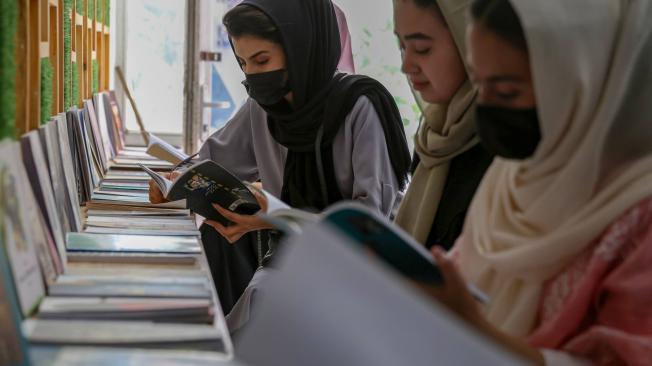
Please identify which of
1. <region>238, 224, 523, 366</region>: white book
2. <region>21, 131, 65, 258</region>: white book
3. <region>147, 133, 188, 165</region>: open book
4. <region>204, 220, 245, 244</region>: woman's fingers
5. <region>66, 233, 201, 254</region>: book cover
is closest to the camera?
<region>238, 224, 523, 366</region>: white book

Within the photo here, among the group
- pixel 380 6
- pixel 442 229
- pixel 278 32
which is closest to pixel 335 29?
pixel 278 32

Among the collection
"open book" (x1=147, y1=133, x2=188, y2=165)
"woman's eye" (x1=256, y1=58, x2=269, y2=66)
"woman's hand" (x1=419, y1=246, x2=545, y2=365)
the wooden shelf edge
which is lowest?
"open book" (x1=147, y1=133, x2=188, y2=165)

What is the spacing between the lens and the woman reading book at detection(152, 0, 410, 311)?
291cm

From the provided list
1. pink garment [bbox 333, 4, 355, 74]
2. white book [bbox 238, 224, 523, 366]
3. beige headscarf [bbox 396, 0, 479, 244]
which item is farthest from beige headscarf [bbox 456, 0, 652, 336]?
pink garment [bbox 333, 4, 355, 74]

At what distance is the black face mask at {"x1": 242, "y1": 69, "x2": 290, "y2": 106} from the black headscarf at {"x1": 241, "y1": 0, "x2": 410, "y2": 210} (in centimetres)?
3

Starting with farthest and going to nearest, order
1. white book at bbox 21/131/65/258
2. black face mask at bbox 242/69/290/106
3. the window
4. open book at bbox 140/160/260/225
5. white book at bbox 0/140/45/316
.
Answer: the window → black face mask at bbox 242/69/290/106 → open book at bbox 140/160/260/225 → white book at bbox 21/131/65/258 → white book at bbox 0/140/45/316

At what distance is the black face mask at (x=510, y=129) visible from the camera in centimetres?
150

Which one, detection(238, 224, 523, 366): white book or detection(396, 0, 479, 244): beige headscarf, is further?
detection(396, 0, 479, 244): beige headscarf

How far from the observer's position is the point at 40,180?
78.7 inches

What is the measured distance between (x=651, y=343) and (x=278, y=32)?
6.38 feet

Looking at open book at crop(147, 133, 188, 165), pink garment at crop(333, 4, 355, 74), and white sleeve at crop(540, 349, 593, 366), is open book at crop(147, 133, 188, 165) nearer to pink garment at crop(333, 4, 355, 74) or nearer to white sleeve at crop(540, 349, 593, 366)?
pink garment at crop(333, 4, 355, 74)

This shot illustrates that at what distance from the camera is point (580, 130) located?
4.81 feet

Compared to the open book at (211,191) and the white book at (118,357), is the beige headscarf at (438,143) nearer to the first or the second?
the open book at (211,191)

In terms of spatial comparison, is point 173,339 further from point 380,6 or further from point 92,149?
point 380,6
